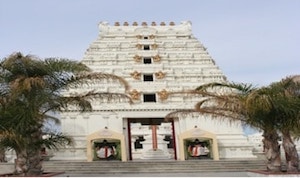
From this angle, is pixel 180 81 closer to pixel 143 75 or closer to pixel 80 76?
pixel 143 75

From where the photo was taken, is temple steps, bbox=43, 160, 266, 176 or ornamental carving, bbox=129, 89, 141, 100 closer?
temple steps, bbox=43, 160, 266, 176

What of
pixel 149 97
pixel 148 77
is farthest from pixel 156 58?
pixel 149 97

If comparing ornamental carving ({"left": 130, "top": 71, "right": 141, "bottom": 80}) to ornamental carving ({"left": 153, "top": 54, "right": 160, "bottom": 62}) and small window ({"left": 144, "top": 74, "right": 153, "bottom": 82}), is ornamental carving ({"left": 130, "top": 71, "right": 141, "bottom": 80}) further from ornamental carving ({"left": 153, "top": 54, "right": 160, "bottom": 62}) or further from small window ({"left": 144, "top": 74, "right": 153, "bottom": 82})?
ornamental carving ({"left": 153, "top": 54, "right": 160, "bottom": 62})

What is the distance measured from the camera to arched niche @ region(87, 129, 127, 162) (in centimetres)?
2059

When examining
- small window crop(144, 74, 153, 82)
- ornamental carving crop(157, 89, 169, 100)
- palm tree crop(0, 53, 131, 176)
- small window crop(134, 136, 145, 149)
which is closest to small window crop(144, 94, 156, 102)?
ornamental carving crop(157, 89, 169, 100)

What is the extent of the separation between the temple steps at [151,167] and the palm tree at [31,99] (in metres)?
4.25

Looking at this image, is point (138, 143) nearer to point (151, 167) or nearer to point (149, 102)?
point (149, 102)

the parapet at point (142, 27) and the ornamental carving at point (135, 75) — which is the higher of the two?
the parapet at point (142, 27)

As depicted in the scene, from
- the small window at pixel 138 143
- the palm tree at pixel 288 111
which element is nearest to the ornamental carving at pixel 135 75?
the small window at pixel 138 143

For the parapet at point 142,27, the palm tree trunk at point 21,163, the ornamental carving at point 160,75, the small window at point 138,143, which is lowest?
the palm tree trunk at point 21,163

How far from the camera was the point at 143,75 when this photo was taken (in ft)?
85.5

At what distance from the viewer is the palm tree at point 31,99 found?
11.5m

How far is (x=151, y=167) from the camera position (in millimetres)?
16875

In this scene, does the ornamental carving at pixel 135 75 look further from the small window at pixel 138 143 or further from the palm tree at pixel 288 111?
the palm tree at pixel 288 111
